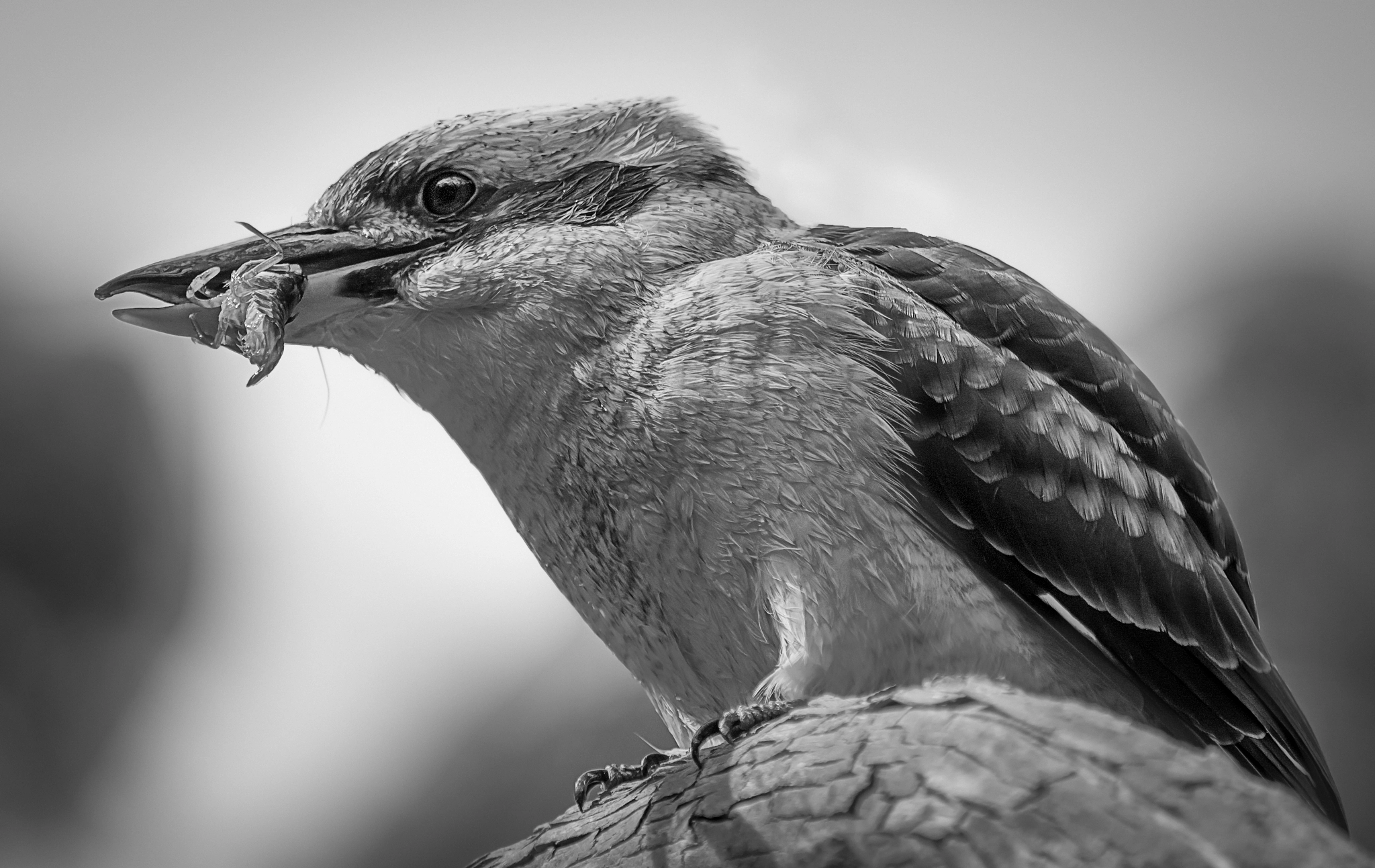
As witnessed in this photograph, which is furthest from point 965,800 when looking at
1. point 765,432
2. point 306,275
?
point 306,275

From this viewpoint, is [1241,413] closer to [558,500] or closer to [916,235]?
Result: [916,235]


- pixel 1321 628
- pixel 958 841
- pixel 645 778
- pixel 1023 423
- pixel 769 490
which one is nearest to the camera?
pixel 958 841

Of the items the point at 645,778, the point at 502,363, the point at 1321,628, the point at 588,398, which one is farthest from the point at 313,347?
the point at 1321,628

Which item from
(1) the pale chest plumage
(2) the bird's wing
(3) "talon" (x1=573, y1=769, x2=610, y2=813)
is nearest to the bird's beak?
(1) the pale chest plumage

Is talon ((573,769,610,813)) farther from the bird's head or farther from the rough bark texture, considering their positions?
the bird's head

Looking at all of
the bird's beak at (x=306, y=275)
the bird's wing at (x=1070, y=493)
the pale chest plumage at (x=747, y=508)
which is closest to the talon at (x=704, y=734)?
the pale chest plumage at (x=747, y=508)

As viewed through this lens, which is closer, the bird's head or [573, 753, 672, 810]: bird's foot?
[573, 753, 672, 810]: bird's foot
